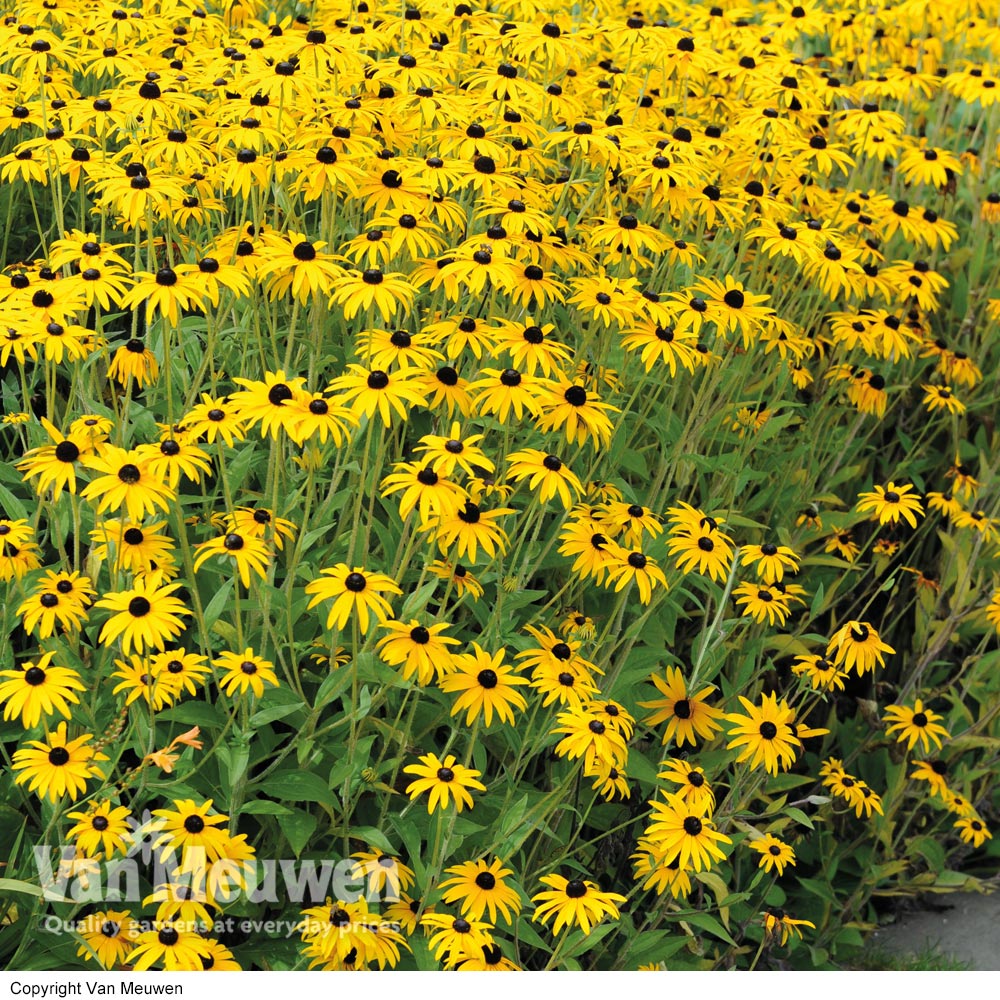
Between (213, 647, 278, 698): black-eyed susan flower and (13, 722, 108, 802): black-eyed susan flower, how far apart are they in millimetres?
241

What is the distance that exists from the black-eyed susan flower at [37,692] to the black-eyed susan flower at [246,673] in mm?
213

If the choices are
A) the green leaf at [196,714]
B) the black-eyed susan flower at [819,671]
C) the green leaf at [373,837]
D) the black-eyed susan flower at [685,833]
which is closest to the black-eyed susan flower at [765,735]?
the black-eyed susan flower at [819,671]

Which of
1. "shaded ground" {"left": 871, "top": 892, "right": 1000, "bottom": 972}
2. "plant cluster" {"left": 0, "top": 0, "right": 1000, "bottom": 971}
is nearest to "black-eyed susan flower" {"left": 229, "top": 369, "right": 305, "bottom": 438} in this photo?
"plant cluster" {"left": 0, "top": 0, "right": 1000, "bottom": 971}

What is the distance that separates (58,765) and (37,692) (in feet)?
0.56

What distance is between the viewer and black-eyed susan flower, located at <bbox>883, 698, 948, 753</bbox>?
426 centimetres

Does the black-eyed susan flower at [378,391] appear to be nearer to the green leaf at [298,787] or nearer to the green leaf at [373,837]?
the green leaf at [298,787]

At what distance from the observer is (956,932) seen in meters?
4.54

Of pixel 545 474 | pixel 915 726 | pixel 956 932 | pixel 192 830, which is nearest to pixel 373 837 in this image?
pixel 192 830

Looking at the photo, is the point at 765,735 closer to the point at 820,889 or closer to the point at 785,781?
the point at 785,781

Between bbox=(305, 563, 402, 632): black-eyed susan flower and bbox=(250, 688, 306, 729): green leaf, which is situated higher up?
bbox=(305, 563, 402, 632): black-eyed susan flower

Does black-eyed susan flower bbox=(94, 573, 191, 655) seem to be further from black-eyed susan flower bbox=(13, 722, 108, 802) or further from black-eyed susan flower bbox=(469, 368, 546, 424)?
black-eyed susan flower bbox=(469, 368, 546, 424)

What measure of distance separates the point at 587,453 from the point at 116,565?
1599 mm

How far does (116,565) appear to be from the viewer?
3.00 metres

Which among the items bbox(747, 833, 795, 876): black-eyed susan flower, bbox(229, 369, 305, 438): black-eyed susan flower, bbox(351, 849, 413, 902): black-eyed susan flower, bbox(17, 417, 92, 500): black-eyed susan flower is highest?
bbox(229, 369, 305, 438): black-eyed susan flower
